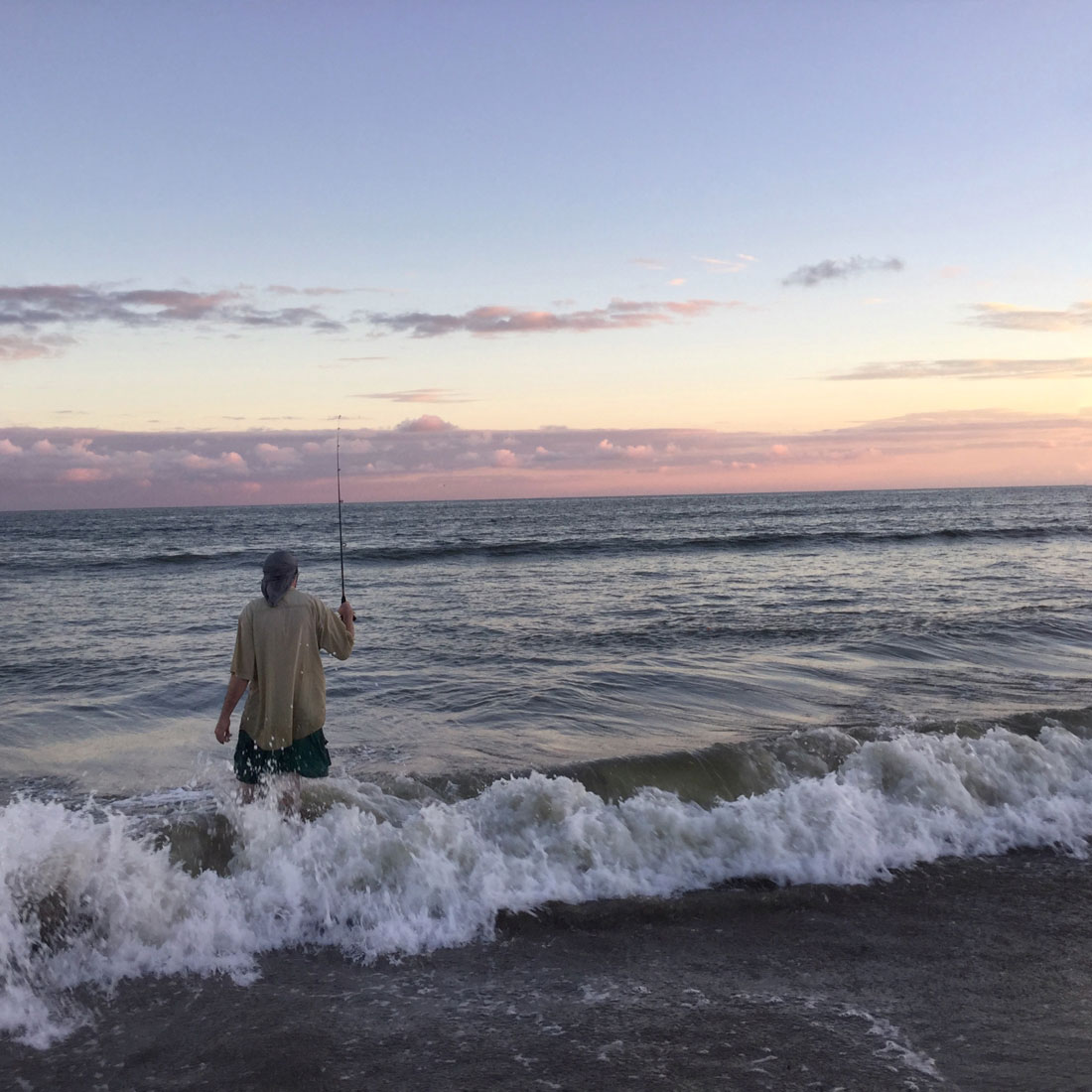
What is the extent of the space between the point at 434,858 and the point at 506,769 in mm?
1903

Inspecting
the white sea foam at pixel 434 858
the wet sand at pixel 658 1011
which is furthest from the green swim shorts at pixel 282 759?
the wet sand at pixel 658 1011

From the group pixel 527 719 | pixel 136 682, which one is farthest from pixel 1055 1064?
pixel 136 682

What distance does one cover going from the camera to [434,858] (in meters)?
4.89

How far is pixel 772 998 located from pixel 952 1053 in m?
0.72

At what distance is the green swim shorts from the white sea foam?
0.73 ft

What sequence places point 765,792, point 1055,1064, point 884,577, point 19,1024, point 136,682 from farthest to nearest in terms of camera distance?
point 884,577
point 136,682
point 765,792
point 19,1024
point 1055,1064

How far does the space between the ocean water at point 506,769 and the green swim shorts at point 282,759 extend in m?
0.25

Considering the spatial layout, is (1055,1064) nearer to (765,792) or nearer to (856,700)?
(765,792)

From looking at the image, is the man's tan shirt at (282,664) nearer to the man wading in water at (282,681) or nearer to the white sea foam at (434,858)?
the man wading in water at (282,681)

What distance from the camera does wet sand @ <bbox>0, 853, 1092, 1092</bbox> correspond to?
3.25 meters

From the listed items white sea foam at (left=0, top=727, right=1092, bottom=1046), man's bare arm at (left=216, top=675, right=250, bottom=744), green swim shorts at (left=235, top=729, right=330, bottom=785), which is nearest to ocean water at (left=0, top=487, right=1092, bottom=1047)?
white sea foam at (left=0, top=727, right=1092, bottom=1046)

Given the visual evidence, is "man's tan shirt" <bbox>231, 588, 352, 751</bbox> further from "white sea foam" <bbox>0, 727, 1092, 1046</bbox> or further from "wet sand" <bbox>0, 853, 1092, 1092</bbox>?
"wet sand" <bbox>0, 853, 1092, 1092</bbox>

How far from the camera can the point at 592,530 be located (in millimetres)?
48062

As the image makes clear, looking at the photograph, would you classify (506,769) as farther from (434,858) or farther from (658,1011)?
(658,1011)
